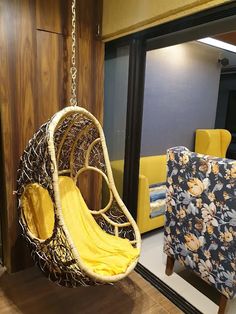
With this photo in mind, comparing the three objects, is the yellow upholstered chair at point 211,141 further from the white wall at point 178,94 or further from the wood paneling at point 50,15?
the wood paneling at point 50,15

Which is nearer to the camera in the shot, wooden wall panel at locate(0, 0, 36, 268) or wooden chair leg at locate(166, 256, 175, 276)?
wooden wall panel at locate(0, 0, 36, 268)

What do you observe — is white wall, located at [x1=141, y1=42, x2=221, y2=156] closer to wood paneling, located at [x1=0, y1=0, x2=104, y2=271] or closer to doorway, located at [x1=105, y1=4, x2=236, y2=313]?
doorway, located at [x1=105, y1=4, x2=236, y2=313]

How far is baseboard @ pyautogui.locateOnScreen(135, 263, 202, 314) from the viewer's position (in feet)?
5.83

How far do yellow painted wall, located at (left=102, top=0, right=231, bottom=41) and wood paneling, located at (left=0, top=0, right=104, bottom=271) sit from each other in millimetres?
144

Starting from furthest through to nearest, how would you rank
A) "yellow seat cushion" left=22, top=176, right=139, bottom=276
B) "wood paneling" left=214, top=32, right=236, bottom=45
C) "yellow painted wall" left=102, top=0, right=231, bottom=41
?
1. "wood paneling" left=214, top=32, right=236, bottom=45
2. "yellow seat cushion" left=22, top=176, right=139, bottom=276
3. "yellow painted wall" left=102, top=0, right=231, bottom=41

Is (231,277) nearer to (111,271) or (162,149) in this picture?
(111,271)

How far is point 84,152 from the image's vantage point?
2.04 m

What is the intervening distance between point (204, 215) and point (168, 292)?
0.70 metres

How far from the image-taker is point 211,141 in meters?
3.86

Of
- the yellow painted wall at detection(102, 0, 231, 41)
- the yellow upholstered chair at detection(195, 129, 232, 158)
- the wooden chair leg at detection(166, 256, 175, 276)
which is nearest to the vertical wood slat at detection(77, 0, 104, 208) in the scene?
the yellow painted wall at detection(102, 0, 231, 41)

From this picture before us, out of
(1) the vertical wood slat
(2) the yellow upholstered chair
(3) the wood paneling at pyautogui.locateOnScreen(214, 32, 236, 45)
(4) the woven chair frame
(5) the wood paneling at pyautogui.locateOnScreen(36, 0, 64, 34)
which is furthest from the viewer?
(2) the yellow upholstered chair

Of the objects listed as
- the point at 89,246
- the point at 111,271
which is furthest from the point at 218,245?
the point at 89,246

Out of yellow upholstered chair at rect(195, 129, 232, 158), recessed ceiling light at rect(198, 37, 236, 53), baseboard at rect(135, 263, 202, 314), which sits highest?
recessed ceiling light at rect(198, 37, 236, 53)

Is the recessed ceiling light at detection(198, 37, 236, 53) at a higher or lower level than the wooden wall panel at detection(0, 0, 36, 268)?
higher
